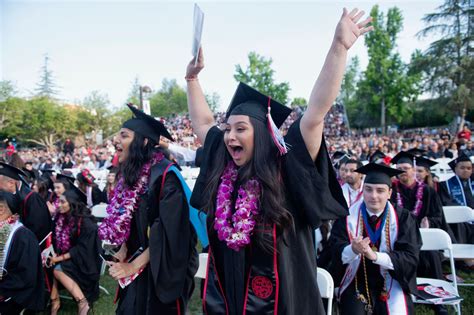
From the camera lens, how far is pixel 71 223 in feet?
15.3

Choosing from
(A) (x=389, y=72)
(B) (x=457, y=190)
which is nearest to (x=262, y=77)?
(A) (x=389, y=72)

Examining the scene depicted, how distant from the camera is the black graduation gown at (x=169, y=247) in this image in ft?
8.23

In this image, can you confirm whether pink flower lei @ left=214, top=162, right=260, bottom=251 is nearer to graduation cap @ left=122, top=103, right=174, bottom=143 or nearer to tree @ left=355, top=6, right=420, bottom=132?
graduation cap @ left=122, top=103, right=174, bottom=143

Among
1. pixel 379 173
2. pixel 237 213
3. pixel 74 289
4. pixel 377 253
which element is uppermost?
pixel 379 173

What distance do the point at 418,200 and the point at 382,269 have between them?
2443 mm

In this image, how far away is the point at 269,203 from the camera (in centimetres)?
173

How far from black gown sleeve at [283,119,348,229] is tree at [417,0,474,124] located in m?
29.8

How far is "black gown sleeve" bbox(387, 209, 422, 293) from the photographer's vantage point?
302 centimetres

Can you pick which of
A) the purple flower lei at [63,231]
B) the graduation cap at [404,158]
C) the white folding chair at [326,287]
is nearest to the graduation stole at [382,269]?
the white folding chair at [326,287]

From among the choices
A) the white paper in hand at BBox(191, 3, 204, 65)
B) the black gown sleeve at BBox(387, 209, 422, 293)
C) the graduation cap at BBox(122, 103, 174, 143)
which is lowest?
the black gown sleeve at BBox(387, 209, 422, 293)

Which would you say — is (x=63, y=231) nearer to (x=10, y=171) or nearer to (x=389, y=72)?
(x=10, y=171)

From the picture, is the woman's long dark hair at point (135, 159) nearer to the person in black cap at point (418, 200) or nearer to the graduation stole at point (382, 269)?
the graduation stole at point (382, 269)

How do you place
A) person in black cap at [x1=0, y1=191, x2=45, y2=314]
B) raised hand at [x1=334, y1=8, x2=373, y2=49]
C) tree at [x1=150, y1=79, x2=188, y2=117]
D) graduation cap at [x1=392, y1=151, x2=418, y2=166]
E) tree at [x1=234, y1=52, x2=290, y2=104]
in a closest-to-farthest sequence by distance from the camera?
1. raised hand at [x1=334, y1=8, x2=373, y2=49]
2. person in black cap at [x1=0, y1=191, x2=45, y2=314]
3. graduation cap at [x1=392, y1=151, x2=418, y2=166]
4. tree at [x1=234, y1=52, x2=290, y2=104]
5. tree at [x1=150, y1=79, x2=188, y2=117]

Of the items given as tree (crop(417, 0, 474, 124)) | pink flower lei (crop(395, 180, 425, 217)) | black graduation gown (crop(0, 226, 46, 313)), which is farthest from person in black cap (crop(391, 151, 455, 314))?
tree (crop(417, 0, 474, 124))
